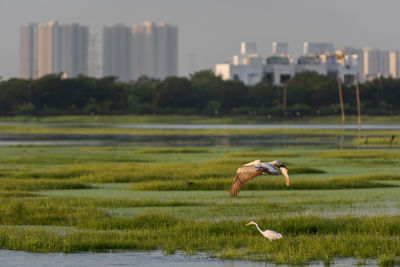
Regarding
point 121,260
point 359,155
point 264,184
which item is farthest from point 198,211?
point 359,155

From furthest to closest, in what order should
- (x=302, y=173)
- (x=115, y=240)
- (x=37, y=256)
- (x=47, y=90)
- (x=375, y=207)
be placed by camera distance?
(x=47, y=90)
(x=302, y=173)
(x=375, y=207)
(x=115, y=240)
(x=37, y=256)

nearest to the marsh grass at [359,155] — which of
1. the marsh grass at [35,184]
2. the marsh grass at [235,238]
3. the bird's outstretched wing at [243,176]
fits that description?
the marsh grass at [35,184]

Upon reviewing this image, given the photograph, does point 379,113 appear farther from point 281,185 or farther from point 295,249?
point 295,249

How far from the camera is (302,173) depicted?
1784 inches

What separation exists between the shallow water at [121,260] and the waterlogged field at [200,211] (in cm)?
33

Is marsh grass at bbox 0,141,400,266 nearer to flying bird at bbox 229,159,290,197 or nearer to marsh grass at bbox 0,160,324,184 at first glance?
marsh grass at bbox 0,160,324,184

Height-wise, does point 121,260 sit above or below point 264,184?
above

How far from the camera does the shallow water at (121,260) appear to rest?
64.7ft

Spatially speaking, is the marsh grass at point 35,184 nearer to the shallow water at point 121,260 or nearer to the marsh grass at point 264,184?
the marsh grass at point 264,184

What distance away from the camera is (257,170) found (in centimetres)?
1736

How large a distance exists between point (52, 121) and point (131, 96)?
23.3 metres

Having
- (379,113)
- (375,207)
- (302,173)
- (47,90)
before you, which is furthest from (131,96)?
(375,207)

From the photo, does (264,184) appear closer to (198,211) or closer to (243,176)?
(198,211)

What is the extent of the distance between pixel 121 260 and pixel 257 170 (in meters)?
4.32
